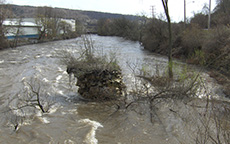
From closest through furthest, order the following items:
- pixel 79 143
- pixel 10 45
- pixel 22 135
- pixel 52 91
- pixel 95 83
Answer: pixel 79 143 → pixel 22 135 → pixel 95 83 → pixel 52 91 → pixel 10 45

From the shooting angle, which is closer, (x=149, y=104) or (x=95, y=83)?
(x=149, y=104)

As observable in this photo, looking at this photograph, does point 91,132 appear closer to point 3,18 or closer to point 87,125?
point 87,125

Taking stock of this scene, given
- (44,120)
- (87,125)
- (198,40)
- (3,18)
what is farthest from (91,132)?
(3,18)

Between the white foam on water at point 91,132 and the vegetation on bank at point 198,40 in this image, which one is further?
the vegetation on bank at point 198,40

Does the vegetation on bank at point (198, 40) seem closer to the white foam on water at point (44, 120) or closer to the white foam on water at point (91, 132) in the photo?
the white foam on water at point (91, 132)

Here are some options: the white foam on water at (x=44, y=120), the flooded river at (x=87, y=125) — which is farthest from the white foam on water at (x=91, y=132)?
the white foam on water at (x=44, y=120)

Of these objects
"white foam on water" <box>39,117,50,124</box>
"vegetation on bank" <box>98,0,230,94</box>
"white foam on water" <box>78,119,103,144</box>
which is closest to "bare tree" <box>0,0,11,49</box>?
"vegetation on bank" <box>98,0,230,94</box>

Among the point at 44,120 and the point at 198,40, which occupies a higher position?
the point at 198,40

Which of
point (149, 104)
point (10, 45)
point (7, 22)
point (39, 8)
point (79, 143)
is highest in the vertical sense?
point (39, 8)

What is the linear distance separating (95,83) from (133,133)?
117 inches

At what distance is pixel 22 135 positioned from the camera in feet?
→ 18.3

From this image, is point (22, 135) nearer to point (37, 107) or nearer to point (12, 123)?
point (12, 123)

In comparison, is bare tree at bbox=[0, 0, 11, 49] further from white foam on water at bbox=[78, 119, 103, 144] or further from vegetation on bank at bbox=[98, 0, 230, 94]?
white foam on water at bbox=[78, 119, 103, 144]

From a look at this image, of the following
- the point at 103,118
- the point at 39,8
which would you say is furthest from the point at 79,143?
the point at 39,8
